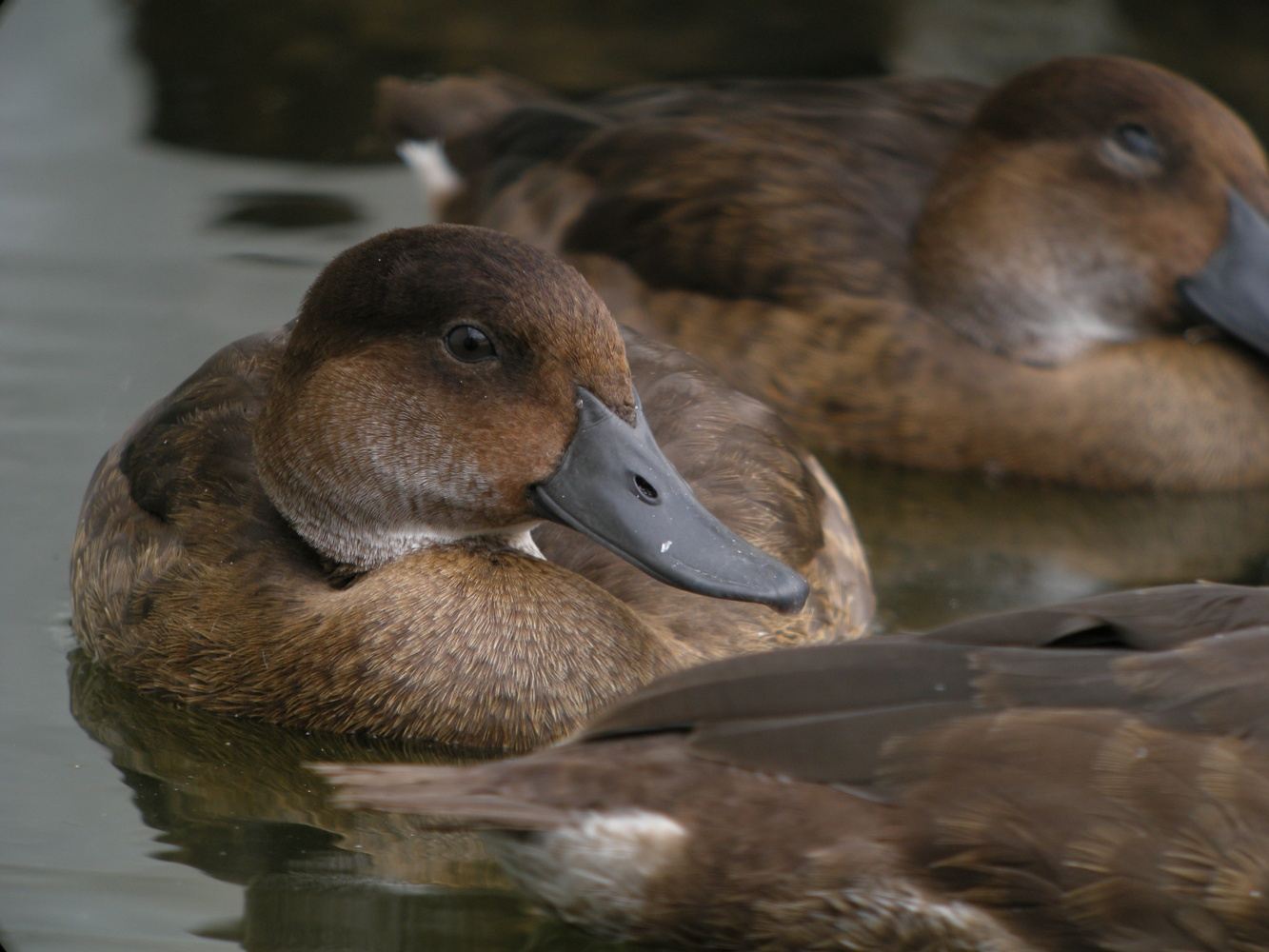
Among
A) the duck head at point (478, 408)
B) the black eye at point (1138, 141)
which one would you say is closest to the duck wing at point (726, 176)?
the black eye at point (1138, 141)

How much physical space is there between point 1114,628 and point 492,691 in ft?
4.40

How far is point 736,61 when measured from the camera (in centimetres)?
905

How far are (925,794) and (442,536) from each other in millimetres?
1493

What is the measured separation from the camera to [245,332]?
6.52 m

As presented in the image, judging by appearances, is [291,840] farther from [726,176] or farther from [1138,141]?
[1138,141]

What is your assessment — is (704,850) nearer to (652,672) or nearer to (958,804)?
(958,804)

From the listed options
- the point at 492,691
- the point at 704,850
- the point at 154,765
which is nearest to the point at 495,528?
the point at 492,691

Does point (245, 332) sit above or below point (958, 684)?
below

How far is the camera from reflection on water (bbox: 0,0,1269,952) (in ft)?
12.6

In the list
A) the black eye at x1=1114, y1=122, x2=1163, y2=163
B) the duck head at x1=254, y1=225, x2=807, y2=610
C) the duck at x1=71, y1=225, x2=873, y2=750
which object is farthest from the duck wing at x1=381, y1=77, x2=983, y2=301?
the duck head at x1=254, y1=225, x2=807, y2=610

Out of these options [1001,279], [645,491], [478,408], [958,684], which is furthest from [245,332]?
[958,684]

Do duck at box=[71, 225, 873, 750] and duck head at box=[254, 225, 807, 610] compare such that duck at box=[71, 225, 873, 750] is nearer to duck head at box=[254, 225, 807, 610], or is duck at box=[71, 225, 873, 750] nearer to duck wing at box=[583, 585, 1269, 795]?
duck head at box=[254, 225, 807, 610]

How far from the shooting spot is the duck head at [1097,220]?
6.20 metres

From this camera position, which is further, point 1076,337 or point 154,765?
point 1076,337
